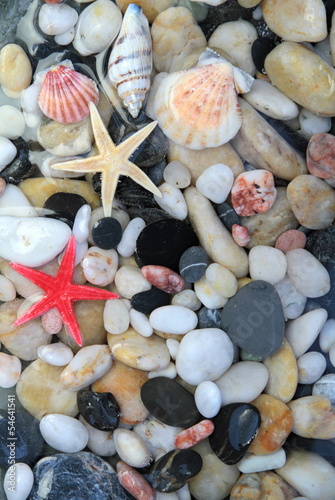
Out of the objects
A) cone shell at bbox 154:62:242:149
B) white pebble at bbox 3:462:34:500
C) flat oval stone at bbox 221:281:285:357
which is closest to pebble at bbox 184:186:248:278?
flat oval stone at bbox 221:281:285:357

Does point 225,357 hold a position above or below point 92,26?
below

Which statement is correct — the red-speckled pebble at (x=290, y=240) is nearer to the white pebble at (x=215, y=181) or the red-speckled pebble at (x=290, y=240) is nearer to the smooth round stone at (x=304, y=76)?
the white pebble at (x=215, y=181)

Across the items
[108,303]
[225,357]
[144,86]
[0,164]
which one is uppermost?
[144,86]

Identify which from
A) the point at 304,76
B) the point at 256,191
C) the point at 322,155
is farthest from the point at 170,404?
the point at 304,76

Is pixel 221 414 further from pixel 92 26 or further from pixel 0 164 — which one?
pixel 92 26

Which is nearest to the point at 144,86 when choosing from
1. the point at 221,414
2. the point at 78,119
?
the point at 78,119

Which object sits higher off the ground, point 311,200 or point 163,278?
point 311,200

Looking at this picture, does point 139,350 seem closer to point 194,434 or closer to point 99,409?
point 99,409
